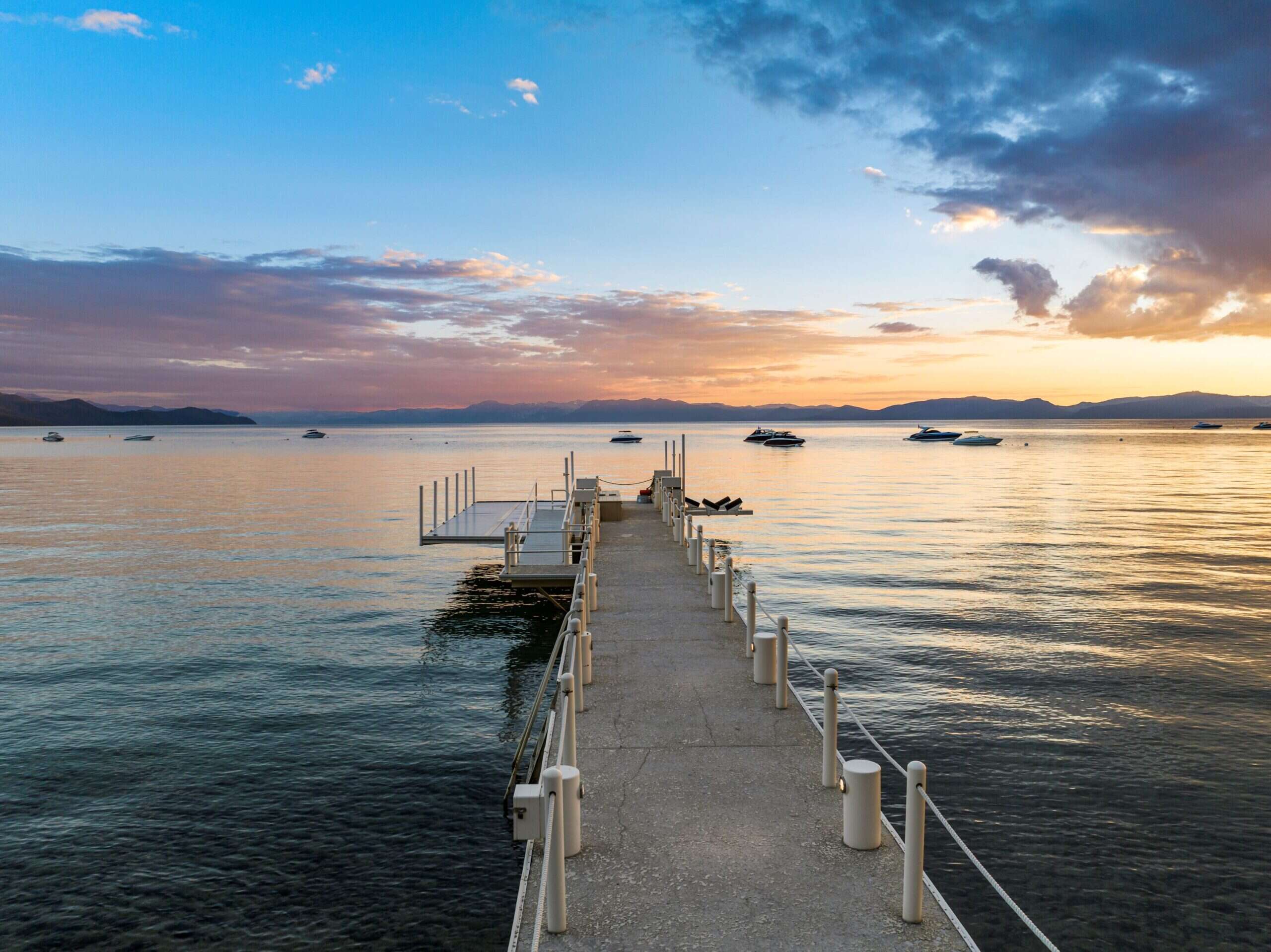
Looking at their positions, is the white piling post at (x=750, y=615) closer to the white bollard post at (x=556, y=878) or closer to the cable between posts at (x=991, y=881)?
the cable between posts at (x=991, y=881)

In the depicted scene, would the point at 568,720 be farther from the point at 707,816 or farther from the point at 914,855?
the point at 914,855

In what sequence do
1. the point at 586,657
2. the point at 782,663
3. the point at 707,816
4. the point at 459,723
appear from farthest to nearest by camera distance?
the point at 459,723 → the point at 586,657 → the point at 782,663 → the point at 707,816

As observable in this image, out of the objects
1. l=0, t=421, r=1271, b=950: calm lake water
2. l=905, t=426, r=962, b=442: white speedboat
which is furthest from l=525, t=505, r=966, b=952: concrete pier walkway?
l=905, t=426, r=962, b=442: white speedboat

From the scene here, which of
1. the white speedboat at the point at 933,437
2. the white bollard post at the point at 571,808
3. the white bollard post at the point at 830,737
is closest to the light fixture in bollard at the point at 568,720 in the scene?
the white bollard post at the point at 571,808

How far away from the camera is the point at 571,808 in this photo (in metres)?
6.87

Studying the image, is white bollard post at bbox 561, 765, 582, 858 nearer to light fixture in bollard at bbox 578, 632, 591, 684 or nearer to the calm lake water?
the calm lake water

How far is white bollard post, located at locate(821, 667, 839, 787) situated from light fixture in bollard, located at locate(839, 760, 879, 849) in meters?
1.13

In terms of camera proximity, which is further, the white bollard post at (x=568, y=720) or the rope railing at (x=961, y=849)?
the white bollard post at (x=568, y=720)

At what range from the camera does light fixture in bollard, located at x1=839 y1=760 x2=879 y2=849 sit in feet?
22.8

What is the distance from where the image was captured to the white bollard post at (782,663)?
34.4 feet

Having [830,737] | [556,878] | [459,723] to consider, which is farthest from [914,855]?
[459,723]

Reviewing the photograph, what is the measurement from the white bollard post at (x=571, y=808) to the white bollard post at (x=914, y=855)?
2689mm

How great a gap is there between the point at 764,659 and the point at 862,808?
182 inches

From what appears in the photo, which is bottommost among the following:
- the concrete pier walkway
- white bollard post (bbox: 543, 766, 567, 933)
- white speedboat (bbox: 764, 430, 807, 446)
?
the concrete pier walkway
